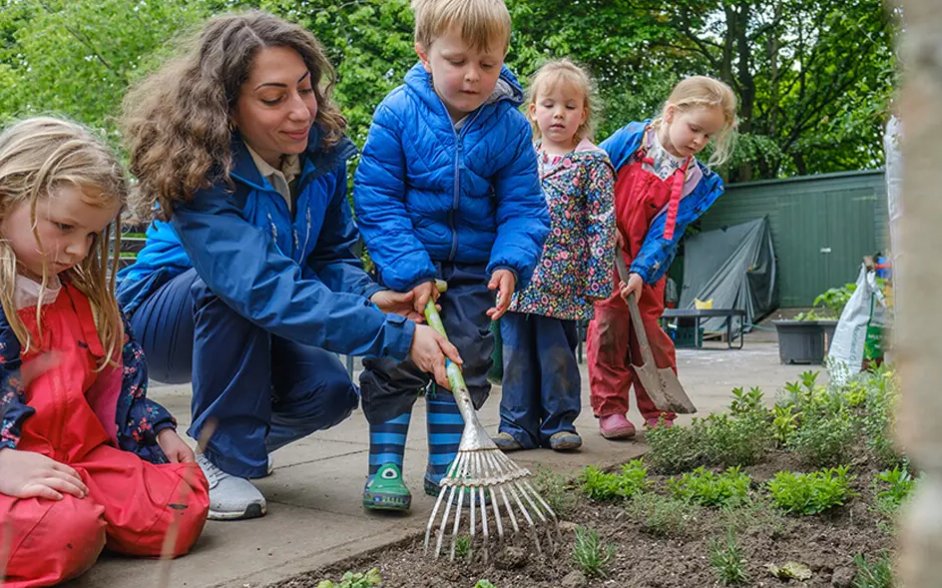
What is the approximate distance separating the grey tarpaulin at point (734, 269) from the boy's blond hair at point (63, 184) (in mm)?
14516

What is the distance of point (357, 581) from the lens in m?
2.00

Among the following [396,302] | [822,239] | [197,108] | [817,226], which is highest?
[817,226]

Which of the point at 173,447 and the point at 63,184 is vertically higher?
the point at 63,184

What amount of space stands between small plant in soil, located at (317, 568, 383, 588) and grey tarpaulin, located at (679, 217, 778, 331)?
47.9 feet

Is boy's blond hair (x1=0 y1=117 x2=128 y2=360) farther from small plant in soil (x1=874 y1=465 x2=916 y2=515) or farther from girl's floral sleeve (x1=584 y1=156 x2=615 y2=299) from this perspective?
girl's floral sleeve (x1=584 y1=156 x2=615 y2=299)

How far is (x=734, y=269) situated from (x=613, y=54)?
4.48 metres

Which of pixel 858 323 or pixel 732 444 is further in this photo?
pixel 858 323

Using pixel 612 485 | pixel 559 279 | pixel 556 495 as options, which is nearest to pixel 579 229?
pixel 559 279

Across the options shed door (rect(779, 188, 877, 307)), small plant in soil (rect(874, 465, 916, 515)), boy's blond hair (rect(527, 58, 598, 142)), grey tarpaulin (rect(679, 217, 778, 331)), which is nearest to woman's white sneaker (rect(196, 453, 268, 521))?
small plant in soil (rect(874, 465, 916, 515))

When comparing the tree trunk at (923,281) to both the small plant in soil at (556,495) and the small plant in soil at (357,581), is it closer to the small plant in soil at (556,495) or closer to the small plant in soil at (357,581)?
the small plant in soil at (357,581)

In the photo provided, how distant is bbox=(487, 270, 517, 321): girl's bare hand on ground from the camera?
2.89 metres

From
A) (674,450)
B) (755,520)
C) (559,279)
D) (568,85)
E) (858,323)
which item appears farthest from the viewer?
(858,323)

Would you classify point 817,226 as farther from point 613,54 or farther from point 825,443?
point 825,443

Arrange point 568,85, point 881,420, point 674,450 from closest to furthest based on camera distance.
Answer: point 674,450 < point 881,420 < point 568,85
